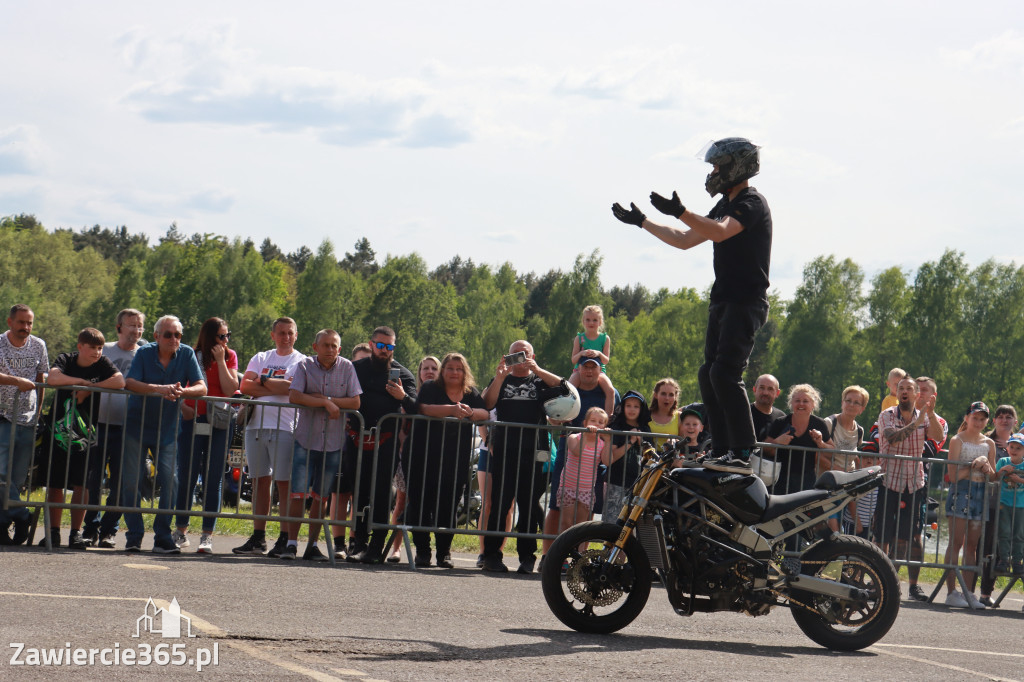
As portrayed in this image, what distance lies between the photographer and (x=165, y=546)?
10.8 metres

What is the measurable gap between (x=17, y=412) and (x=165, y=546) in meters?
1.64

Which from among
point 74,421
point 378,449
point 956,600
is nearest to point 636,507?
point 378,449

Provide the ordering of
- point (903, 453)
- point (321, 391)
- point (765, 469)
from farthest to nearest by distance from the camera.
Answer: point (903, 453) < point (321, 391) < point (765, 469)

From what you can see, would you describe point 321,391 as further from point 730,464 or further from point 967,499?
point 967,499

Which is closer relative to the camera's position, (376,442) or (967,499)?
Result: (376,442)

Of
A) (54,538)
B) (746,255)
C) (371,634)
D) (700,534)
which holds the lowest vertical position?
(54,538)

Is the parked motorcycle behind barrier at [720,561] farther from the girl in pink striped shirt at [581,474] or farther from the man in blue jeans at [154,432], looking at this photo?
the man in blue jeans at [154,432]

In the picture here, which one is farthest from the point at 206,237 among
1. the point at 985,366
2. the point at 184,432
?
the point at 184,432

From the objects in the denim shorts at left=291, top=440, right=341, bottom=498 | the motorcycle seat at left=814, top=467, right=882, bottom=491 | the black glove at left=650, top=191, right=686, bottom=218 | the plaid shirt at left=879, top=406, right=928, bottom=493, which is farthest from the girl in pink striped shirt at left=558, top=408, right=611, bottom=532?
the black glove at left=650, top=191, right=686, bottom=218

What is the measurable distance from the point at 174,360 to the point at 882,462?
6523 mm

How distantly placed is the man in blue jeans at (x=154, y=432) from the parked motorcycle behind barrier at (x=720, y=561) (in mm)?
4687

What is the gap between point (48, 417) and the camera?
11.1 m

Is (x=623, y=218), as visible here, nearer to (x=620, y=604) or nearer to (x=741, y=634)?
(x=620, y=604)

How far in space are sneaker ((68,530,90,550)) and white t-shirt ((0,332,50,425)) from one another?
1.02 meters
